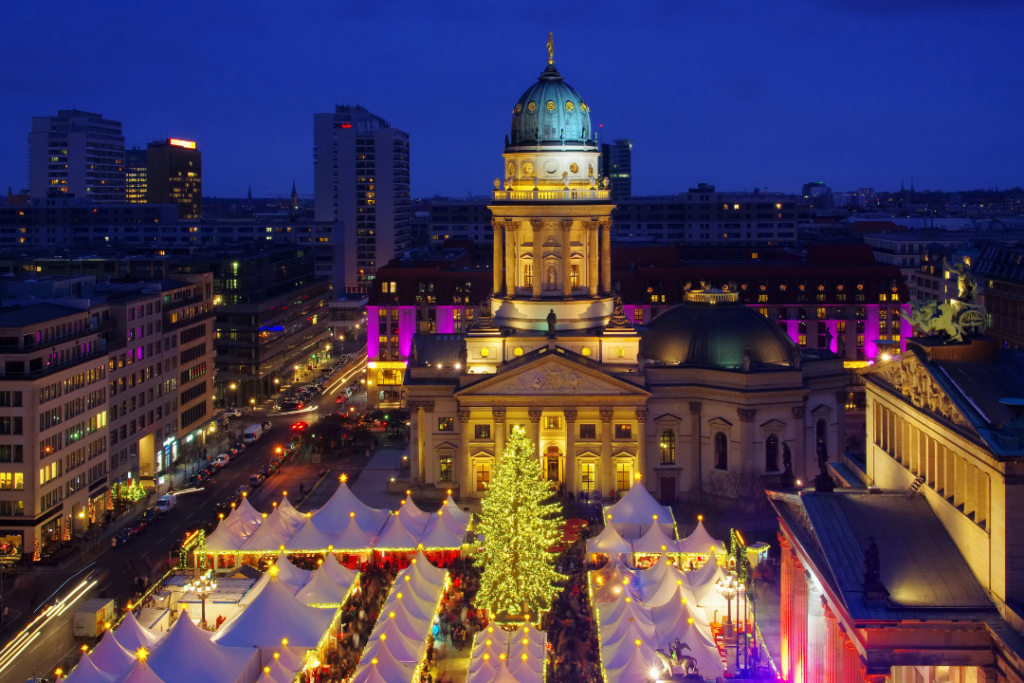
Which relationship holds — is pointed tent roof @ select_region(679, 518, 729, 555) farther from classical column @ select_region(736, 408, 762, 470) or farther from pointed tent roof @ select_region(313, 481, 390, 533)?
classical column @ select_region(736, 408, 762, 470)

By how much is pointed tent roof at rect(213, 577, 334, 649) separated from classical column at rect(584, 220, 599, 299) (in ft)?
178

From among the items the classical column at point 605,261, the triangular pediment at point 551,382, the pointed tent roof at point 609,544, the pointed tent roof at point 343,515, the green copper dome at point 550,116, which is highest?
the green copper dome at point 550,116

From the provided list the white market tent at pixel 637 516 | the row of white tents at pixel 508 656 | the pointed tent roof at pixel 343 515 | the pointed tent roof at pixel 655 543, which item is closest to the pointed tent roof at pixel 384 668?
the row of white tents at pixel 508 656

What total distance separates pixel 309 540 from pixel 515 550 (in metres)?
18.7

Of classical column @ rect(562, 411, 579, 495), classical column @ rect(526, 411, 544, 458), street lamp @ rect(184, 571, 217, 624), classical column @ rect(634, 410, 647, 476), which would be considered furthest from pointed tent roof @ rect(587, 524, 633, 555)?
classical column @ rect(526, 411, 544, 458)

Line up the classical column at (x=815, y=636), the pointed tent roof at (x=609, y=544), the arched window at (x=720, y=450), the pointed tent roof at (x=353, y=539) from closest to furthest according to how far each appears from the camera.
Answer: the classical column at (x=815, y=636) < the pointed tent roof at (x=609, y=544) < the pointed tent roof at (x=353, y=539) < the arched window at (x=720, y=450)

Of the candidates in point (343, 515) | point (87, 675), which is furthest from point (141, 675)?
point (343, 515)

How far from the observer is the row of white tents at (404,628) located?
5844 cm

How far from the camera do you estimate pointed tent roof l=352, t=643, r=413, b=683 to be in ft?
188

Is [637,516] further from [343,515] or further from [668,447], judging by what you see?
[668,447]

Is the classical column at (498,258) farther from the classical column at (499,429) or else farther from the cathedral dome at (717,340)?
the classical column at (499,429)

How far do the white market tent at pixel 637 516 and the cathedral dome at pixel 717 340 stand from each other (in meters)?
21.7

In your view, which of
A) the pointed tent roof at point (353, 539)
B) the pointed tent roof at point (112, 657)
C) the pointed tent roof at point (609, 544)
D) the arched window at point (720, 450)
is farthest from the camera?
the arched window at point (720, 450)

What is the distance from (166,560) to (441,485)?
27.8 m
